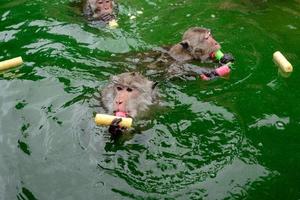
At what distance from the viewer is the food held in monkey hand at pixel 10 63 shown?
10742 mm

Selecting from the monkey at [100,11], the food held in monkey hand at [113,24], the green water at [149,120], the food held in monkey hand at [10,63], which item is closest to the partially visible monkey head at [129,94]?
the green water at [149,120]

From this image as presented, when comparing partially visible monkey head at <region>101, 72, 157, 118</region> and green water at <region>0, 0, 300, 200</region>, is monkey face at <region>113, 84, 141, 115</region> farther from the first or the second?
green water at <region>0, 0, 300, 200</region>

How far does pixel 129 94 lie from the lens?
28.6 feet

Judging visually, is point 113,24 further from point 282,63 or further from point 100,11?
point 282,63

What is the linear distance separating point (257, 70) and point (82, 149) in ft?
15.5

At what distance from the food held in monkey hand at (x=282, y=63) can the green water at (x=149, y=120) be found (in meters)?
0.18

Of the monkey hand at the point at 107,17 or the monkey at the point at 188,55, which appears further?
the monkey hand at the point at 107,17

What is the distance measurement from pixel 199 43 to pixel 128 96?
115 inches

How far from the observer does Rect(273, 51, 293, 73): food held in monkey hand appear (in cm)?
1058

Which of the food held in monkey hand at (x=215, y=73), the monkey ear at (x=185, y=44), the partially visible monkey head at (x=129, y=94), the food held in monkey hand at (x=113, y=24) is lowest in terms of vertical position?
the food held in monkey hand at (x=113, y=24)

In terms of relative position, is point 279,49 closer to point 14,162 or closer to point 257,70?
point 257,70

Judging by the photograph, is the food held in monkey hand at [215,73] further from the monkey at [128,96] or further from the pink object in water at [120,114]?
the pink object in water at [120,114]

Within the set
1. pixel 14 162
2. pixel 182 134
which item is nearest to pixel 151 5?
pixel 182 134

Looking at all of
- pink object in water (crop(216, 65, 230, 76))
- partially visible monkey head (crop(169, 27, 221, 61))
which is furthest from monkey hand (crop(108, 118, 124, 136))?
partially visible monkey head (crop(169, 27, 221, 61))
